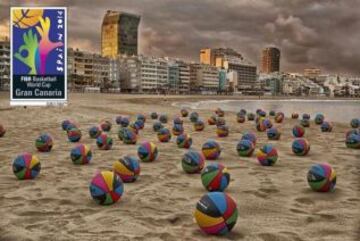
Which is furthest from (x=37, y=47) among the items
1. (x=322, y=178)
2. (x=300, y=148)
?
(x=322, y=178)

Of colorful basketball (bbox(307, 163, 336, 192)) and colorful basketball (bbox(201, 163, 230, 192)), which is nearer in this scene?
colorful basketball (bbox(201, 163, 230, 192))

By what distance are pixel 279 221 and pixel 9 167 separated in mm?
8083

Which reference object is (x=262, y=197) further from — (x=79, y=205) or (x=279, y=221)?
(x=79, y=205)

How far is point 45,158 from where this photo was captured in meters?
13.9

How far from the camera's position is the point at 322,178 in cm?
947

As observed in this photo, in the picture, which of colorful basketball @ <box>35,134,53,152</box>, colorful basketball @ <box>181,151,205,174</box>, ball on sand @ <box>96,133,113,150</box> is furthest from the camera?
ball on sand @ <box>96,133,113,150</box>

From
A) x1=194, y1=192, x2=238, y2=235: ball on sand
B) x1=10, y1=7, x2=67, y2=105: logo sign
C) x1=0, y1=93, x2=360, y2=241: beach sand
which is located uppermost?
x1=10, y1=7, x2=67, y2=105: logo sign

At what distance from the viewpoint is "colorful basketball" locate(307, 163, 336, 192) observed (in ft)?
31.1

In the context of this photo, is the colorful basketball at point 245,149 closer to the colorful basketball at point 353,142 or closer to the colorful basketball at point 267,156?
the colorful basketball at point 267,156

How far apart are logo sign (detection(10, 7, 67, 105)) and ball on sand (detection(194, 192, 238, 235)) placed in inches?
1032

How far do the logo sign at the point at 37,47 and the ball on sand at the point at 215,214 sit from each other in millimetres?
26216

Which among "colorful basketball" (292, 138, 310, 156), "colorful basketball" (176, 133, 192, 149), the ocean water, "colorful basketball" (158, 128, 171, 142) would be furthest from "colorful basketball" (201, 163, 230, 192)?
the ocean water

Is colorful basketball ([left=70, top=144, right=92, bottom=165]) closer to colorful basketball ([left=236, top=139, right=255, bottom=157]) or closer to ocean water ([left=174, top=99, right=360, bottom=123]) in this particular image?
colorful basketball ([left=236, top=139, right=255, bottom=157])

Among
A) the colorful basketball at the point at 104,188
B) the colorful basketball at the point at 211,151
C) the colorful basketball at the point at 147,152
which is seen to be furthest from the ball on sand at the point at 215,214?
the colorful basketball at the point at 211,151
